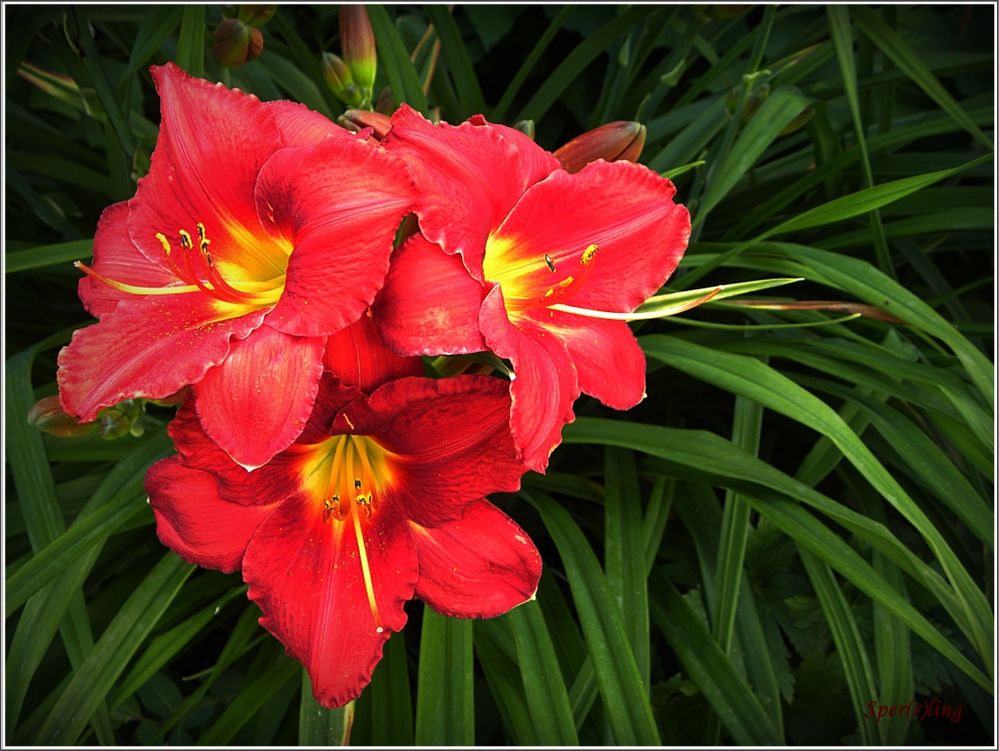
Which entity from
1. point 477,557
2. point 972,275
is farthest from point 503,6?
point 477,557

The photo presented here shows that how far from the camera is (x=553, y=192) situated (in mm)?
603

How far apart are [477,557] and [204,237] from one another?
0.30 meters

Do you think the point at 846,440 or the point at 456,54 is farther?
the point at 456,54

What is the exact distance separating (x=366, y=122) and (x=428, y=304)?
0.65 feet

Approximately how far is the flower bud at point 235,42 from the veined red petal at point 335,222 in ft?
1.02

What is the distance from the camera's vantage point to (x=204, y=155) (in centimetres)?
57

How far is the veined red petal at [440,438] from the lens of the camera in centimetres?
56

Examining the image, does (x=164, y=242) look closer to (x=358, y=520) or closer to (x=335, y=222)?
(x=335, y=222)

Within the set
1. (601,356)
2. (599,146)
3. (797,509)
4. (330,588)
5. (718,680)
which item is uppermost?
(599,146)

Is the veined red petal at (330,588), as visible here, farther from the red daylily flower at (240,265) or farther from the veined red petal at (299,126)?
the veined red petal at (299,126)

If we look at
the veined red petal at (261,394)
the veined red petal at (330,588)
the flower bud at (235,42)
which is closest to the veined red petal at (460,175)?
the veined red petal at (261,394)

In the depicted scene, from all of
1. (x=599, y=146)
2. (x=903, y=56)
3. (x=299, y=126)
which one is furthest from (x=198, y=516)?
(x=903, y=56)

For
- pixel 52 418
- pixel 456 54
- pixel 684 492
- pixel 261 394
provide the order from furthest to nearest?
pixel 456 54 → pixel 684 492 → pixel 52 418 → pixel 261 394

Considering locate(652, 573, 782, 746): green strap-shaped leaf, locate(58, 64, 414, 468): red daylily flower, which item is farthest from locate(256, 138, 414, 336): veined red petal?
locate(652, 573, 782, 746): green strap-shaped leaf
